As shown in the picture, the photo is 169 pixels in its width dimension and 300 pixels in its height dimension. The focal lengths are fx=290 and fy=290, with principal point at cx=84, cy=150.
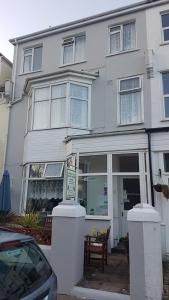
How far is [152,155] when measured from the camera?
9.90m

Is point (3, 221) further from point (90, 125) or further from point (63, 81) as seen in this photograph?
point (63, 81)

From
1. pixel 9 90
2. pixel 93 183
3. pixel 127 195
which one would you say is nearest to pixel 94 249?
pixel 93 183

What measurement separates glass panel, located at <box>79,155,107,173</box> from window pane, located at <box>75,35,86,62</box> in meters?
5.58

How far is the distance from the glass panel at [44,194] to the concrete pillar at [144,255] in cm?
627

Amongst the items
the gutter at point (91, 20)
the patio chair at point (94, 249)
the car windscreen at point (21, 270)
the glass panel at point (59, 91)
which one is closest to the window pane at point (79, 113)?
the glass panel at point (59, 91)

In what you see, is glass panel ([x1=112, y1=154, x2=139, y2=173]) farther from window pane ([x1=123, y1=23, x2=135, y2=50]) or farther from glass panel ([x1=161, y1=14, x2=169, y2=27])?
glass panel ([x1=161, y1=14, x2=169, y2=27])

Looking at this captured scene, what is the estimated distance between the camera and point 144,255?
18.2 ft

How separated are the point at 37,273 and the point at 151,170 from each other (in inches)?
281

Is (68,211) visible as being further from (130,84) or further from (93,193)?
(130,84)

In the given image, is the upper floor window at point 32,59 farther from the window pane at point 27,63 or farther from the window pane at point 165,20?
the window pane at point 165,20

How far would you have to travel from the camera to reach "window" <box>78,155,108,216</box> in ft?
34.1

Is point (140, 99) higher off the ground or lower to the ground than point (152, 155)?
higher

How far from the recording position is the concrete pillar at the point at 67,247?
6.11 metres

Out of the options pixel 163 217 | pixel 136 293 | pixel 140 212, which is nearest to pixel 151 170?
pixel 163 217
